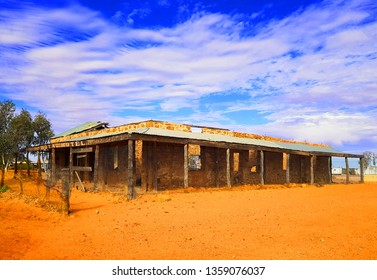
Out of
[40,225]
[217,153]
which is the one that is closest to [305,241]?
[40,225]

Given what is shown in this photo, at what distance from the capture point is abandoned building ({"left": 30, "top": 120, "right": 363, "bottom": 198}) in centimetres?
1706

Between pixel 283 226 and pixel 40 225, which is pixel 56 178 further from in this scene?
pixel 283 226

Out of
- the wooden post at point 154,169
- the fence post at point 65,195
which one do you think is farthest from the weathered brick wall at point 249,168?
the fence post at point 65,195

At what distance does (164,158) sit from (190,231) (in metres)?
10.5

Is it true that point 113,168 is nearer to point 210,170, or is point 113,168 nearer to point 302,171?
point 210,170

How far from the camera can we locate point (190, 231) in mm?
8102

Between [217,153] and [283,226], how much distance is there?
13.4 meters

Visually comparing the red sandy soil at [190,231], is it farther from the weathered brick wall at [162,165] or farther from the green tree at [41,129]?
the green tree at [41,129]

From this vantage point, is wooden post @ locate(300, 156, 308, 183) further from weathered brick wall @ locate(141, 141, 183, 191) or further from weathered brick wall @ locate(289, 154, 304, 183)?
weathered brick wall @ locate(141, 141, 183, 191)

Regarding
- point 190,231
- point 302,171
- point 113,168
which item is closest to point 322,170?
point 302,171

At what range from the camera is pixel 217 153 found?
2178 cm

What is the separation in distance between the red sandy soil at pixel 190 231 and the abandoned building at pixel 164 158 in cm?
392

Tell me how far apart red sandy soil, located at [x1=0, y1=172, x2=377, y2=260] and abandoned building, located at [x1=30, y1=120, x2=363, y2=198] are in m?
3.92
